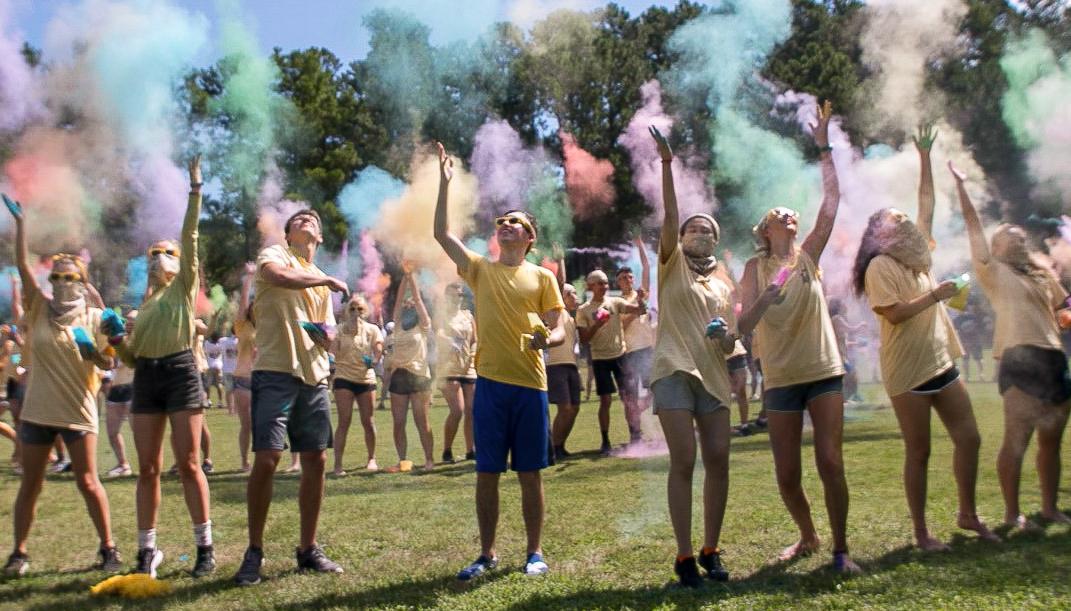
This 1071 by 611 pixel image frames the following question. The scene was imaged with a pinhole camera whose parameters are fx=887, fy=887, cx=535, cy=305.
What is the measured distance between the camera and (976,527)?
17.3 ft

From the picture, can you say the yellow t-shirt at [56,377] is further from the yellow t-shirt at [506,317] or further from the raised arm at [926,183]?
the raised arm at [926,183]

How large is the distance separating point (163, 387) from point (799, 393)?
3716 millimetres

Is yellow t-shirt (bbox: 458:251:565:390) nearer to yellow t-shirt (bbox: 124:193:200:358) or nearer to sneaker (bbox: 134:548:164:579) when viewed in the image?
yellow t-shirt (bbox: 124:193:200:358)

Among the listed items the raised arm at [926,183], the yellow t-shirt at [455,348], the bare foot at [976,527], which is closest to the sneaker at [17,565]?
the yellow t-shirt at [455,348]

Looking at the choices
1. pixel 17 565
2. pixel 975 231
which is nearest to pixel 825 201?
pixel 975 231

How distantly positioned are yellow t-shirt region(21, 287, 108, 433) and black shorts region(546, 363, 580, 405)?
16.6 feet

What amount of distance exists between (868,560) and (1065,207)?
299cm

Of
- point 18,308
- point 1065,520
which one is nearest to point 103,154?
point 18,308

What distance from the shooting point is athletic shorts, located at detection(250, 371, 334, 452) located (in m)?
5.02

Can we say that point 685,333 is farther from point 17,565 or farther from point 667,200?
point 17,565

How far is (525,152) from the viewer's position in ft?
30.1

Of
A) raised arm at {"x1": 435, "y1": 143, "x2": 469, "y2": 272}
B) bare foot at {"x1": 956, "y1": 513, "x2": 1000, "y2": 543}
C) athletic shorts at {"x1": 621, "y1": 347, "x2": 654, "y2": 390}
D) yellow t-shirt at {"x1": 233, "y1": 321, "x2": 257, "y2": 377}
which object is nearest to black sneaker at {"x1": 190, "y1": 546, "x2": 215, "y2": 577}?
raised arm at {"x1": 435, "y1": 143, "x2": 469, "y2": 272}

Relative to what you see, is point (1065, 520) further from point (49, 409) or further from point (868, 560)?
point (49, 409)

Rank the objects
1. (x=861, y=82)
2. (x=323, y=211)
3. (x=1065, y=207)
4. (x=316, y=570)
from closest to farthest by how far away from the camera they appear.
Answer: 1. (x=316, y=570)
2. (x=1065, y=207)
3. (x=861, y=82)
4. (x=323, y=211)
